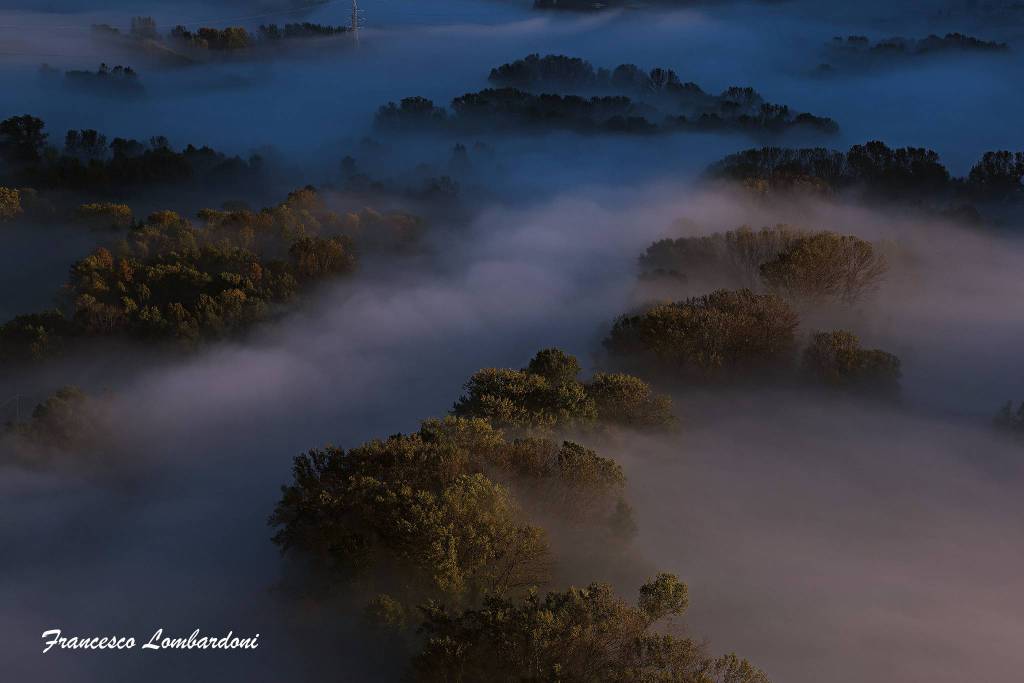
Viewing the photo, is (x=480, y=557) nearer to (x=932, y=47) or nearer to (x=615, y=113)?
(x=615, y=113)

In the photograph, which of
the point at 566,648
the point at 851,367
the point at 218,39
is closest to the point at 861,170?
the point at 851,367

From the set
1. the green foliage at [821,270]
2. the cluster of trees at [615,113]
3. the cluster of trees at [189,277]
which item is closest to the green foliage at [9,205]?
the cluster of trees at [189,277]

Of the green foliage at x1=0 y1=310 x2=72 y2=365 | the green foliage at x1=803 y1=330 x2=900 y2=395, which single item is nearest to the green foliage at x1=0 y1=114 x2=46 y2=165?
the green foliage at x1=0 y1=310 x2=72 y2=365

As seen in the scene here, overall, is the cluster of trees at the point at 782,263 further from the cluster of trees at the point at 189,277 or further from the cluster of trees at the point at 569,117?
the cluster of trees at the point at 569,117

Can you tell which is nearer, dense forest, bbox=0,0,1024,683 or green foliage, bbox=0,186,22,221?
dense forest, bbox=0,0,1024,683

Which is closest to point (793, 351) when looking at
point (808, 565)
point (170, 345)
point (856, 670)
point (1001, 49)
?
point (808, 565)

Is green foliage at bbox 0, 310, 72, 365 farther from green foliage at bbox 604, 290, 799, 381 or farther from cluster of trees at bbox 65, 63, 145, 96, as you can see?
cluster of trees at bbox 65, 63, 145, 96

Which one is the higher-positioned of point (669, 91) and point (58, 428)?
point (669, 91)
